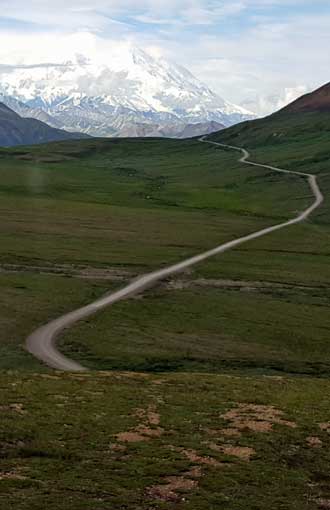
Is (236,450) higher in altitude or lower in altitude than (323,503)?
higher

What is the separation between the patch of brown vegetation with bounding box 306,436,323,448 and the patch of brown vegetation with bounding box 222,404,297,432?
2203 mm

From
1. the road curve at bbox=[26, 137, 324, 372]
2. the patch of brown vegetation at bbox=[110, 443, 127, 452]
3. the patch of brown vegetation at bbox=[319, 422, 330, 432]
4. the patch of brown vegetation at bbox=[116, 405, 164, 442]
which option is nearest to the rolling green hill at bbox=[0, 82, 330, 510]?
the patch of brown vegetation at bbox=[110, 443, 127, 452]

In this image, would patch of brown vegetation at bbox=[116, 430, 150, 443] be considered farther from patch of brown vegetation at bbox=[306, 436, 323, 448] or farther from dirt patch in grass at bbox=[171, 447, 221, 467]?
patch of brown vegetation at bbox=[306, 436, 323, 448]

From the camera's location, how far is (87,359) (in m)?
70.7

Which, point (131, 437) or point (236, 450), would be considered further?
point (131, 437)

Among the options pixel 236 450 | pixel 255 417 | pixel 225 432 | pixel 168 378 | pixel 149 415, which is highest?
pixel 149 415

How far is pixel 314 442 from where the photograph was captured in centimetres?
4350

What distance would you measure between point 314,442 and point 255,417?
5322 millimetres

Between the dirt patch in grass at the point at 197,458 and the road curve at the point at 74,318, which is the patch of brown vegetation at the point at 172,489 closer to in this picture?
the dirt patch in grass at the point at 197,458

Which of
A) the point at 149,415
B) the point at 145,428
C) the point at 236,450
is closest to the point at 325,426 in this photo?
the point at 236,450

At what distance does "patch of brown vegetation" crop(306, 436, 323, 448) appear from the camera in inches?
1689

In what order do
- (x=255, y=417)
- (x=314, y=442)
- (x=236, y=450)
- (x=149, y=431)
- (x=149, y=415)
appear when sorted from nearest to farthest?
(x=236, y=450) → (x=149, y=431) → (x=314, y=442) → (x=149, y=415) → (x=255, y=417)

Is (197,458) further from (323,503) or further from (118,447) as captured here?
(323,503)

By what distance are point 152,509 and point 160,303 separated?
211 ft
